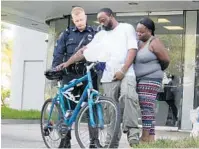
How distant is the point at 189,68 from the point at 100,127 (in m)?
8.37

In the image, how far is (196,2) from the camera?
12375 millimetres

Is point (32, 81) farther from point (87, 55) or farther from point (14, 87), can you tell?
point (87, 55)

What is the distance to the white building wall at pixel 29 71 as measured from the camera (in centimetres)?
2280

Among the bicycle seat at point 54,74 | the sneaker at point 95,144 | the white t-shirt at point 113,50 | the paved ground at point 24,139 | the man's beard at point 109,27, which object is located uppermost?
the man's beard at point 109,27

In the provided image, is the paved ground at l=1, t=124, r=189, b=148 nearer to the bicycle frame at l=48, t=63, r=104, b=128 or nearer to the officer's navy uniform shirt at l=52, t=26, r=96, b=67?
the bicycle frame at l=48, t=63, r=104, b=128

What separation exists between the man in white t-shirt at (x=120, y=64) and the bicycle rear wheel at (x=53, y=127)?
0.77 metres

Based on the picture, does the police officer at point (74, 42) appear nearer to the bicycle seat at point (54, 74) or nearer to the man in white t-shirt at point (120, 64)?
the bicycle seat at point (54, 74)

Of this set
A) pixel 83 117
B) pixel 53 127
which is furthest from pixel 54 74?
pixel 83 117

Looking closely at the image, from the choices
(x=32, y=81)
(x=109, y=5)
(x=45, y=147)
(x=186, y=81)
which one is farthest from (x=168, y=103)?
(x=32, y=81)

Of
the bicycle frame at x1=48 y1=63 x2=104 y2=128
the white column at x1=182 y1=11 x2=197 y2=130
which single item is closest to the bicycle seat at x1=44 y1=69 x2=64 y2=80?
the bicycle frame at x1=48 y1=63 x2=104 y2=128

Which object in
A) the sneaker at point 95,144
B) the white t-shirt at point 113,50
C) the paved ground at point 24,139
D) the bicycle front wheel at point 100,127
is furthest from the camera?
the paved ground at point 24,139

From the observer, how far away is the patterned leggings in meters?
5.51

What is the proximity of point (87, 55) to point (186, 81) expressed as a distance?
8.10 meters

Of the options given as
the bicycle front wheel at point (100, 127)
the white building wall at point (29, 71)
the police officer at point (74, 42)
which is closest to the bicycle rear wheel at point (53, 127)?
the police officer at point (74, 42)
